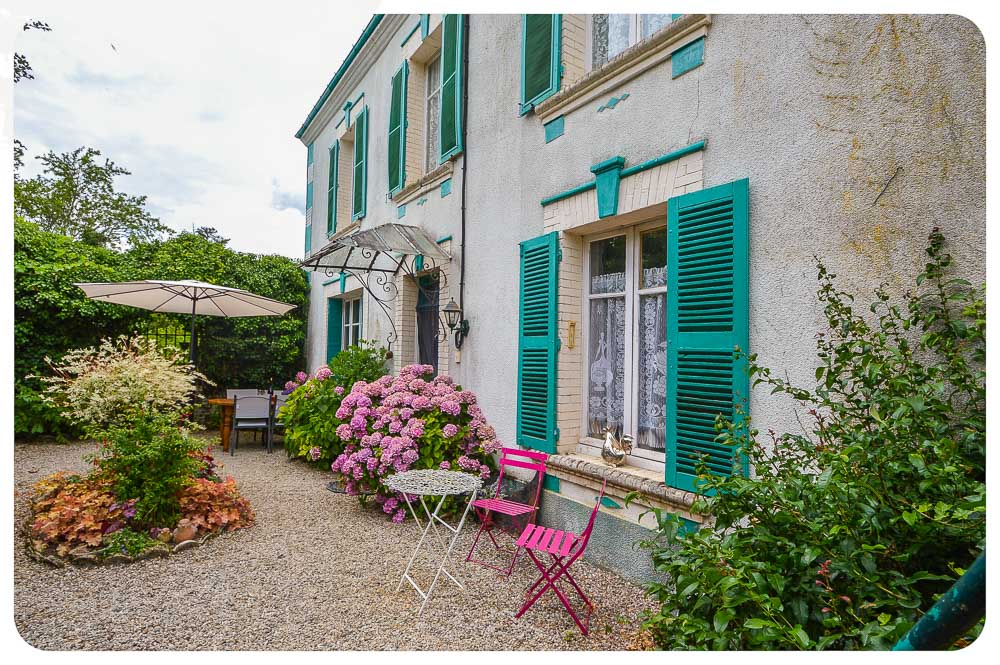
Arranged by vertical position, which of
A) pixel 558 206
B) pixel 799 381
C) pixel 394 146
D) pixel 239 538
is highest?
pixel 394 146

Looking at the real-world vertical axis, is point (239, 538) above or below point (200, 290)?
below

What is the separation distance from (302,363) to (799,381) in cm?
964

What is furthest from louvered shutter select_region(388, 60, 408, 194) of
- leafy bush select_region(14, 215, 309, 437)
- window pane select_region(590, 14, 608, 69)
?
leafy bush select_region(14, 215, 309, 437)

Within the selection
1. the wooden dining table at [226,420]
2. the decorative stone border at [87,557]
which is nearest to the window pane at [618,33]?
the decorative stone border at [87,557]

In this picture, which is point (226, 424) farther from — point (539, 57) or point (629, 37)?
point (629, 37)

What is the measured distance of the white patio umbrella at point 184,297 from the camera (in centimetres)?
654

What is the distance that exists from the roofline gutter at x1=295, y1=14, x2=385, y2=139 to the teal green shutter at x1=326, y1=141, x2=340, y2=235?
0.90 meters

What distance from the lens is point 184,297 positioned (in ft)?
24.7

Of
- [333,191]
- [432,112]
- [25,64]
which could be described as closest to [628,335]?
[25,64]

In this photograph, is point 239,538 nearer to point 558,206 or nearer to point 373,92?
point 558,206

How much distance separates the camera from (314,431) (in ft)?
20.8

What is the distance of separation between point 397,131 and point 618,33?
3767 millimetres

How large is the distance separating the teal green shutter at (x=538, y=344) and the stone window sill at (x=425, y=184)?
5.84ft

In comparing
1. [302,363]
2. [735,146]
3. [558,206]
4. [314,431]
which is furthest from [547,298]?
[302,363]
